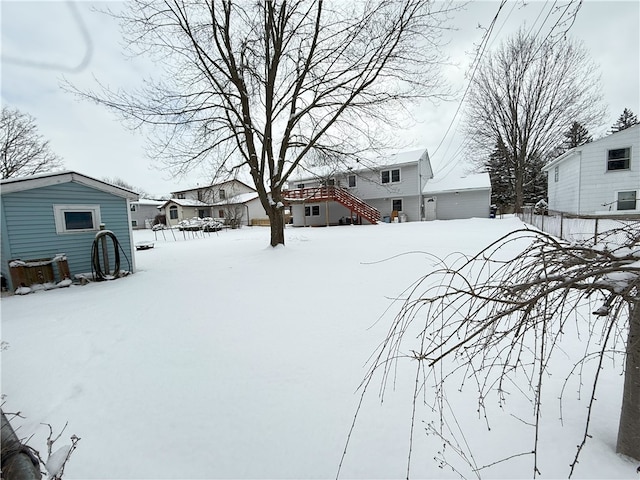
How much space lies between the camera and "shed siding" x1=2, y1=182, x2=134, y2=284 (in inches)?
249

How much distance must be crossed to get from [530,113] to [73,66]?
25.0 metres

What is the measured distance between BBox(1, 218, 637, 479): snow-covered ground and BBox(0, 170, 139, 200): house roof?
256 cm

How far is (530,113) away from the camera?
63.2ft

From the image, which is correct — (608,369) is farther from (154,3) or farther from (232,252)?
(154,3)

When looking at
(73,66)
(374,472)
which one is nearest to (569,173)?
(374,472)

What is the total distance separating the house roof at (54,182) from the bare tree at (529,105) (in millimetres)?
17580

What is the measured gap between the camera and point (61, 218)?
275 inches

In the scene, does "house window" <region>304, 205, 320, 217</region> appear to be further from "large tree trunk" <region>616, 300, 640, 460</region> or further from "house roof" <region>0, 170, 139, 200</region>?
"large tree trunk" <region>616, 300, 640, 460</region>

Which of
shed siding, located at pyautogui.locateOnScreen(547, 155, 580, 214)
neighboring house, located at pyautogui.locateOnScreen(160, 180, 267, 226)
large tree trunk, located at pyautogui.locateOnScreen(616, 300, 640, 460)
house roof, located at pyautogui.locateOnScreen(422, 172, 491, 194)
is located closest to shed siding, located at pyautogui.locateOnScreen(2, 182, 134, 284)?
large tree trunk, located at pyautogui.locateOnScreen(616, 300, 640, 460)

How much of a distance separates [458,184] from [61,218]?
73.2ft

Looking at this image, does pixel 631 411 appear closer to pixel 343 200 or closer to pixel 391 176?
pixel 343 200

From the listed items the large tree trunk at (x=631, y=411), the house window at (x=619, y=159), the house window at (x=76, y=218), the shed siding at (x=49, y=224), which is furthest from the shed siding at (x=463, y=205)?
the large tree trunk at (x=631, y=411)

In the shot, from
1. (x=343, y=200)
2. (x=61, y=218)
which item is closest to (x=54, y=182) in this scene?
(x=61, y=218)

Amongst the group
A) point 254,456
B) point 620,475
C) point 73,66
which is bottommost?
point 254,456
